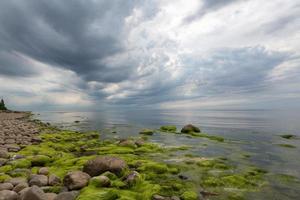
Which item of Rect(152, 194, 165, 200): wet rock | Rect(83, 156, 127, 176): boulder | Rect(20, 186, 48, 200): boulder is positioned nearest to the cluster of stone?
Rect(83, 156, 127, 176): boulder

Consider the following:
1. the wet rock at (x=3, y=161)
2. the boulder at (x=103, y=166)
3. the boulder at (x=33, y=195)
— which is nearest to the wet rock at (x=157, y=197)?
the boulder at (x=103, y=166)

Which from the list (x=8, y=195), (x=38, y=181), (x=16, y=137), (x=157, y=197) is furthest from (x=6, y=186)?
(x=16, y=137)

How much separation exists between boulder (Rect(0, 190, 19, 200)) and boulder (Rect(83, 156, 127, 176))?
11.4 ft

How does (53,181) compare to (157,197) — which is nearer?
(157,197)

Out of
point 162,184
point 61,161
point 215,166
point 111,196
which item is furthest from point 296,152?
point 61,161

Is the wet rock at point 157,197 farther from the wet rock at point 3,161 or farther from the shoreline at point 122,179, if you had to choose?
the wet rock at point 3,161

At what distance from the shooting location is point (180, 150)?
18.8m

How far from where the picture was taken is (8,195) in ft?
23.1

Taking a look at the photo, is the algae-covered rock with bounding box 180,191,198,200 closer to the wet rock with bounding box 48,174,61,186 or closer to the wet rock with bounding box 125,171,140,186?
the wet rock with bounding box 125,171,140,186

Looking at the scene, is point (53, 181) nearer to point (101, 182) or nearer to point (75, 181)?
point (75, 181)

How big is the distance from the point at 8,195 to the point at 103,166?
4150 millimetres

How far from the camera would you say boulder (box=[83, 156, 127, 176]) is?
1012 centimetres

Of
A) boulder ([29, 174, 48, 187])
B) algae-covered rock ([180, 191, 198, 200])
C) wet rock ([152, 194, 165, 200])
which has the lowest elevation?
algae-covered rock ([180, 191, 198, 200])

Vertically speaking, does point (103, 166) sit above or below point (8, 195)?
above
